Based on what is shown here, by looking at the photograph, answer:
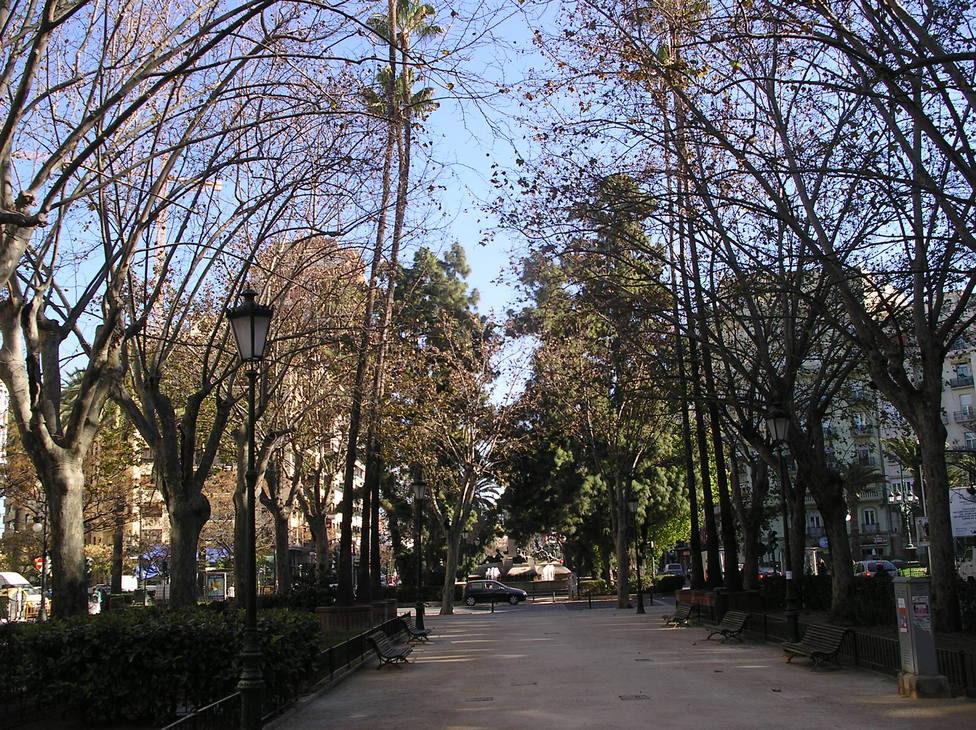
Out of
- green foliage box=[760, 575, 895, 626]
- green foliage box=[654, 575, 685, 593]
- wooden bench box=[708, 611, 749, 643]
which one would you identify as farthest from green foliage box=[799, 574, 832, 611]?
green foliage box=[654, 575, 685, 593]

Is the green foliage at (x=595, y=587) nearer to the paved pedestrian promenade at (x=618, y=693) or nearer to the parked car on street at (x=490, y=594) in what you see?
the parked car on street at (x=490, y=594)

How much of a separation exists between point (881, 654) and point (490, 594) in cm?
3785

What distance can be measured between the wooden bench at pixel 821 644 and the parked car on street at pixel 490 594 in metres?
36.0

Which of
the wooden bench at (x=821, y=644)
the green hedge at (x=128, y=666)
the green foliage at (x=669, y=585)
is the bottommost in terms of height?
the green foliage at (x=669, y=585)

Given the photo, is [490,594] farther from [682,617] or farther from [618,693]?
[618,693]

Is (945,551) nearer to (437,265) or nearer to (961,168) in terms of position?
(961,168)

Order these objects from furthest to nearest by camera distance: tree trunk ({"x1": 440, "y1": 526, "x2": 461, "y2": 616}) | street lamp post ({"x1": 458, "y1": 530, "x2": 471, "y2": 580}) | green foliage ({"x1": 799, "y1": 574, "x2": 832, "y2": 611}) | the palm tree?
Answer: street lamp post ({"x1": 458, "y1": 530, "x2": 471, "y2": 580}) < tree trunk ({"x1": 440, "y1": 526, "x2": 461, "y2": 616}) < green foliage ({"x1": 799, "y1": 574, "x2": 832, "y2": 611}) < the palm tree

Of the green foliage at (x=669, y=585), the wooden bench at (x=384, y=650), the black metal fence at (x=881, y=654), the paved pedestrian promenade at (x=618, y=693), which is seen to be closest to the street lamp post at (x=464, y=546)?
the green foliage at (x=669, y=585)

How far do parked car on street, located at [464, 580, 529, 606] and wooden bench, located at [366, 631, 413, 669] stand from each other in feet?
108

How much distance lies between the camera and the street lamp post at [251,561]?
366 inches

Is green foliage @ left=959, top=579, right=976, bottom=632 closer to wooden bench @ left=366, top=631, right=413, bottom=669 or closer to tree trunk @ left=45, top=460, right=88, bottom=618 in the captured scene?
wooden bench @ left=366, top=631, right=413, bottom=669

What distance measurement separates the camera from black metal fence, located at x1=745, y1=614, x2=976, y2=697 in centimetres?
1189

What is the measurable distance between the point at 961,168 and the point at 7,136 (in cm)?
1123

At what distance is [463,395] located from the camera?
128 ft
